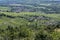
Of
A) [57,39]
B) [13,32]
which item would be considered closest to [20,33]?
[13,32]

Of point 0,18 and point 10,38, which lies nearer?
point 10,38

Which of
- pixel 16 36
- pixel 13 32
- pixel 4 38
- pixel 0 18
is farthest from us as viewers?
pixel 0 18

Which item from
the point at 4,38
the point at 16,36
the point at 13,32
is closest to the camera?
the point at 4,38

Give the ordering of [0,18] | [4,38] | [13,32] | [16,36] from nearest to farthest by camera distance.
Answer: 1. [4,38]
2. [16,36]
3. [13,32]
4. [0,18]

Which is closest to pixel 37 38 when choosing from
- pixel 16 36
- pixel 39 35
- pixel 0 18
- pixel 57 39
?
pixel 39 35

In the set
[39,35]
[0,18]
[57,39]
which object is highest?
[39,35]

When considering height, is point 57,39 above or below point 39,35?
below

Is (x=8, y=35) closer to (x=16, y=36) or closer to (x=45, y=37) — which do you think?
(x=16, y=36)

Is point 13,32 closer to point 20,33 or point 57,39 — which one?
point 20,33

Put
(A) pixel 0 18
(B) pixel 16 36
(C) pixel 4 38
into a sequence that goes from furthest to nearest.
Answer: (A) pixel 0 18, (B) pixel 16 36, (C) pixel 4 38
